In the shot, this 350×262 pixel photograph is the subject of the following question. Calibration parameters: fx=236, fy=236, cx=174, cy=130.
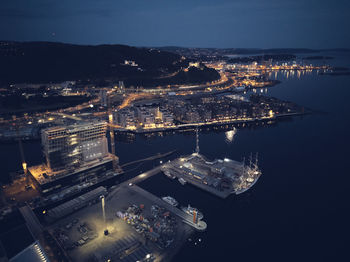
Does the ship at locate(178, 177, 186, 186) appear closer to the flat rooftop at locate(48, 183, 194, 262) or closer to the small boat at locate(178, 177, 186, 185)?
the small boat at locate(178, 177, 186, 185)

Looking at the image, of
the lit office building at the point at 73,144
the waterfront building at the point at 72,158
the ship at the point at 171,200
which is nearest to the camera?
the ship at the point at 171,200

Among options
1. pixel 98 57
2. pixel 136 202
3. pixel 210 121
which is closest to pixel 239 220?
pixel 136 202

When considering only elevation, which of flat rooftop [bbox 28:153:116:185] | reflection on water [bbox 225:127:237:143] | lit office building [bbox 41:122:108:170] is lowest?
reflection on water [bbox 225:127:237:143]

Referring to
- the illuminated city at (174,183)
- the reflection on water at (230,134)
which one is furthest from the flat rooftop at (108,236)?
the reflection on water at (230,134)

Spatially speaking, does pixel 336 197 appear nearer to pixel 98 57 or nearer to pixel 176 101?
pixel 176 101

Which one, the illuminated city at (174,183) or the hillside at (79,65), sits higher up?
the hillside at (79,65)

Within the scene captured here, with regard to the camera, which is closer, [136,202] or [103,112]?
[136,202]

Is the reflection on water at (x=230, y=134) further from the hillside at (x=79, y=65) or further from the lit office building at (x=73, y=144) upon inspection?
the hillside at (x=79, y=65)

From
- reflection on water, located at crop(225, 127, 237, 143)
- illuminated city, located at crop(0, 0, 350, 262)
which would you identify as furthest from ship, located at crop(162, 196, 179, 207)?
reflection on water, located at crop(225, 127, 237, 143)

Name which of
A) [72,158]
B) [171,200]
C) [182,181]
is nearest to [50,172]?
[72,158]
